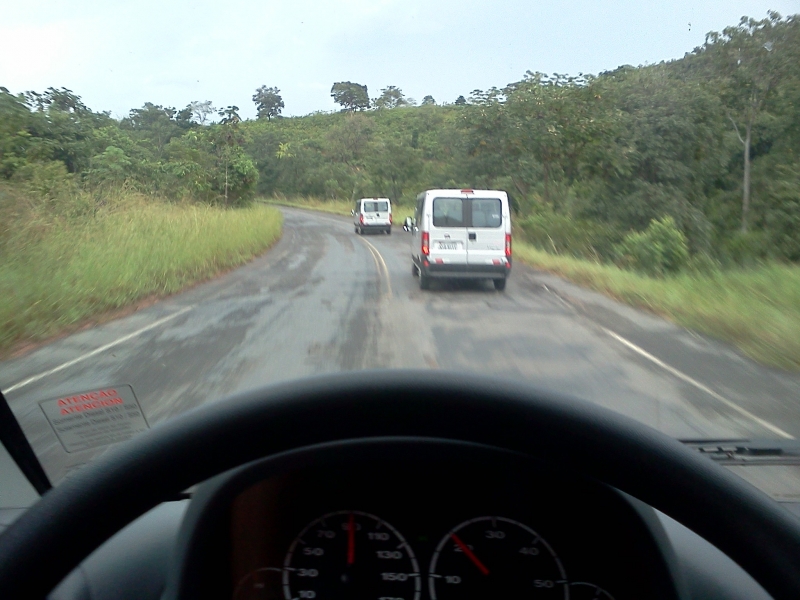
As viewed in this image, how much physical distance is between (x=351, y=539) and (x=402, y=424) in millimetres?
550

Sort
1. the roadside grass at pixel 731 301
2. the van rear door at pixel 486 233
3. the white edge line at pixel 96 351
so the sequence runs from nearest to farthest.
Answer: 1. the white edge line at pixel 96 351
2. the roadside grass at pixel 731 301
3. the van rear door at pixel 486 233

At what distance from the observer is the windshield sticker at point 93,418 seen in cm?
350

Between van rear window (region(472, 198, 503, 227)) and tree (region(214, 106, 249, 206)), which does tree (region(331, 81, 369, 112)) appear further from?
tree (region(214, 106, 249, 206))

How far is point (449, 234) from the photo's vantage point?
49.0ft

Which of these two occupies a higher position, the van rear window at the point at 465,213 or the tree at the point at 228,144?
the tree at the point at 228,144

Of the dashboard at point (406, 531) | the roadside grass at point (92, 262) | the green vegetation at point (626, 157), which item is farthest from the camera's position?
the green vegetation at point (626, 157)

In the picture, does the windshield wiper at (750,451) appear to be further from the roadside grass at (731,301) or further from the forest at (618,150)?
the forest at (618,150)

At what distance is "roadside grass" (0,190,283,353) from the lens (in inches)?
378

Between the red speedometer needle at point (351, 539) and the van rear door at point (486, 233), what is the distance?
42.3 feet

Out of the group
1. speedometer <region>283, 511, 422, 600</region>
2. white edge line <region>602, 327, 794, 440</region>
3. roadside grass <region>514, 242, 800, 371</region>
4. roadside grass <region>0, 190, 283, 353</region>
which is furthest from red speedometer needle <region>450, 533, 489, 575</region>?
roadside grass <region>0, 190, 283, 353</region>

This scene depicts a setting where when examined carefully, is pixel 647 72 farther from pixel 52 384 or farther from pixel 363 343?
pixel 52 384

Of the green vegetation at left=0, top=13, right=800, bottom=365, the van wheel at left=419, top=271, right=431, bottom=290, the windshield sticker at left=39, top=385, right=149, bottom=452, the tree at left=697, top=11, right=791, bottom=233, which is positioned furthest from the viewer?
the tree at left=697, top=11, right=791, bottom=233

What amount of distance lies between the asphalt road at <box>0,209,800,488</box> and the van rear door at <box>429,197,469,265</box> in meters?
0.66

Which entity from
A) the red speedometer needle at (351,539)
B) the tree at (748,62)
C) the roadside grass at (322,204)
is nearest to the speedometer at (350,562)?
the red speedometer needle at (351,539)
